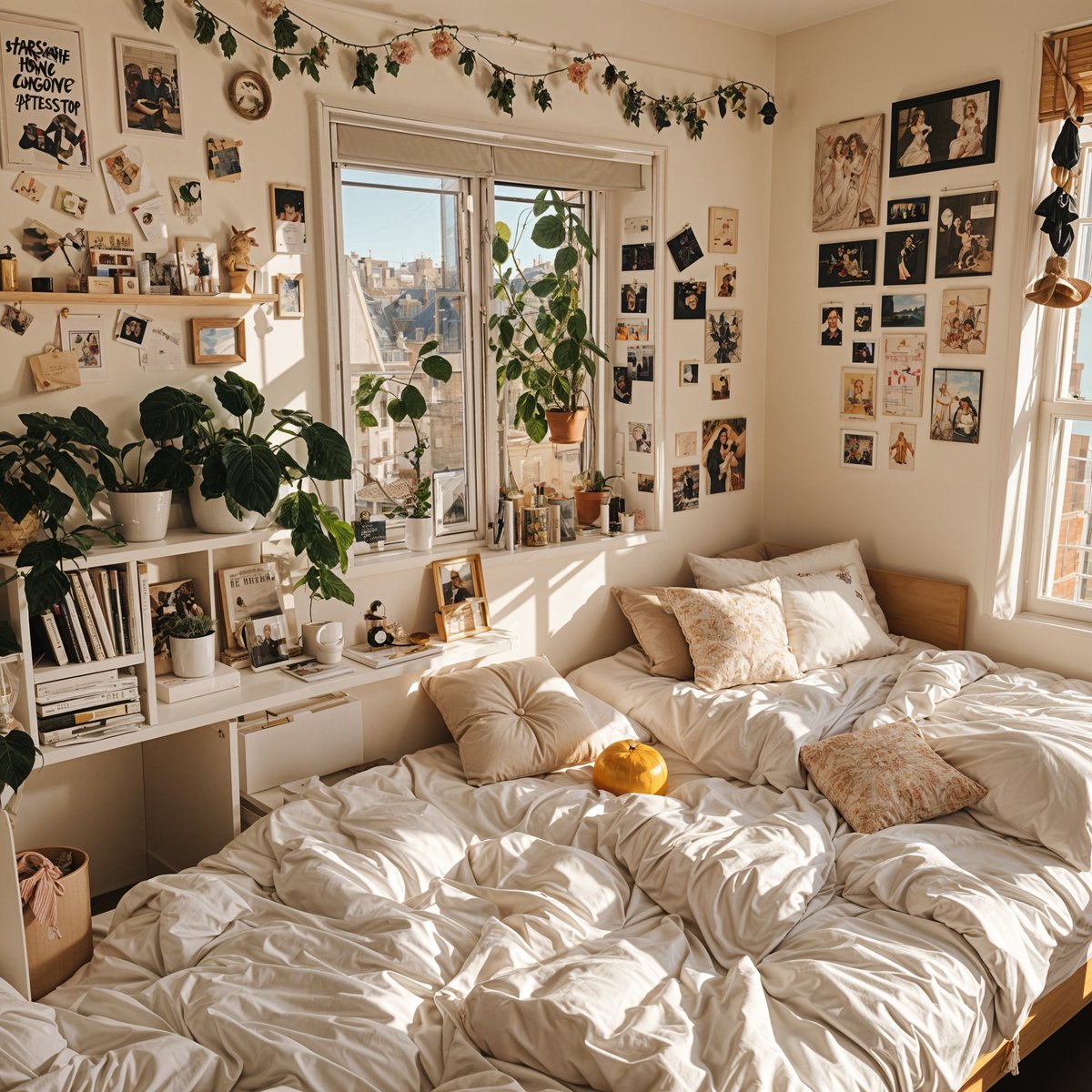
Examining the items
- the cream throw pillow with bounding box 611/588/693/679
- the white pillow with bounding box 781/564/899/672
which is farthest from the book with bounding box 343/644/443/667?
the white pillow with bounding box 781/564/899/672

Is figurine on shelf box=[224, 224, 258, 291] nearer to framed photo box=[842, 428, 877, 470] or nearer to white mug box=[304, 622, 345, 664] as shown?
white mug box=[304, 622, 345, 664]

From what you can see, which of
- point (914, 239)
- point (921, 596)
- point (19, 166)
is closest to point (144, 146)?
point (19, 166)

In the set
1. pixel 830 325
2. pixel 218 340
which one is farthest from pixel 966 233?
pixel 218 340

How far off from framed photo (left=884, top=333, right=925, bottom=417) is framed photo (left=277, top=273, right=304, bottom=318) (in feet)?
6.80

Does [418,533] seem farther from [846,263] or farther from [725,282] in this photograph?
[846,263]

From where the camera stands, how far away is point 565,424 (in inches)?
146

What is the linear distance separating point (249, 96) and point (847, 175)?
2.14 metres

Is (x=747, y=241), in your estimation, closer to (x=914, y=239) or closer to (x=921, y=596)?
(x=914, y=239)

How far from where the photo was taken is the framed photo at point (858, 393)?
3.90 m

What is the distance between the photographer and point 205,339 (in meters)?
2.76

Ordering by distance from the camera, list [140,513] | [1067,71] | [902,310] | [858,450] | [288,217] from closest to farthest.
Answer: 1. [140,513]
2. [288,217]
3. [1067,71]
4. [902,310]
5. [858,450]

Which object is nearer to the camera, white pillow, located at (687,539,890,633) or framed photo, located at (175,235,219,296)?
framed photo, located at (175,235,219,296)

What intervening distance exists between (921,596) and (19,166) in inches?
120

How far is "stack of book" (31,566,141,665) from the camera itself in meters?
2.40
